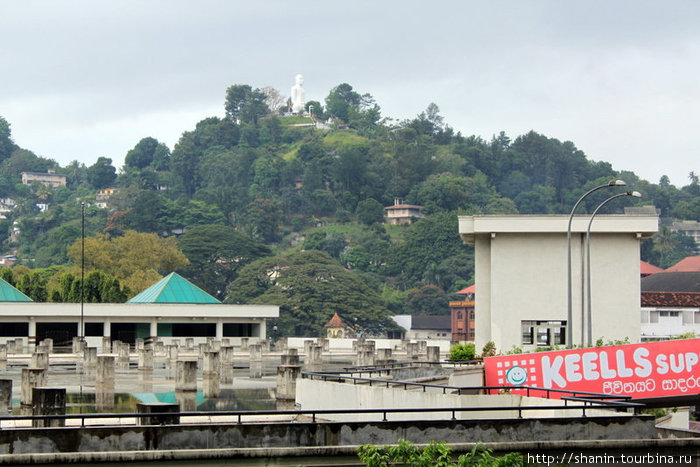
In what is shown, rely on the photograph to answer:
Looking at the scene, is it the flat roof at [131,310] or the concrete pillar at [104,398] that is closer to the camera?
the concrete pillar at [104,398]

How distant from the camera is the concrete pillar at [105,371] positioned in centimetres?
4344

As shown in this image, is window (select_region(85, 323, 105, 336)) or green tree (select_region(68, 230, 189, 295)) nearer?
window (select_region(85, 323, 105, 336))

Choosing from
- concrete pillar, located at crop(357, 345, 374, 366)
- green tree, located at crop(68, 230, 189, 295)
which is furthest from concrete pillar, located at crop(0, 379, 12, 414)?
green tree, located at crop(68, 230, 189, 295)

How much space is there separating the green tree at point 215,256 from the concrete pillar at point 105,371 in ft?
396

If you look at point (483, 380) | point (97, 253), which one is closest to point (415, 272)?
point (97, 253)

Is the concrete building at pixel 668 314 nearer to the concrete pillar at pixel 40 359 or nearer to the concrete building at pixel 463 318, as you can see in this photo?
the concrete building at pixel 463 318

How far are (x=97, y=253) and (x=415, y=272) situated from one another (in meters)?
62.1

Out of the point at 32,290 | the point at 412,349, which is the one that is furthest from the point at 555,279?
the point at 32,290

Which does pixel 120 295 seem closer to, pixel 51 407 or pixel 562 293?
pixel 562 293

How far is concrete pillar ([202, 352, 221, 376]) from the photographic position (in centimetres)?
4204

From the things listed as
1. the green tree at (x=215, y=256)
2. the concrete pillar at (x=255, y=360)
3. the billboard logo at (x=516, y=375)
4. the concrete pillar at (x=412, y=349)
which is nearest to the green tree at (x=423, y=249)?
the green tree at (x=215, y=256)

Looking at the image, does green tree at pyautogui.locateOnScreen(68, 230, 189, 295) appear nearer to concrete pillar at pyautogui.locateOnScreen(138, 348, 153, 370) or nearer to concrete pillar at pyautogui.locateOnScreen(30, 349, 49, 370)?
concrete pillar at pyautogui.locateOnScreen(138, 348, 153, 370)

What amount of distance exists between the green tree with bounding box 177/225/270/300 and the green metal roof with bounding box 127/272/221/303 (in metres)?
68.3

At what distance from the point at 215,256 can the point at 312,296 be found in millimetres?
30463
